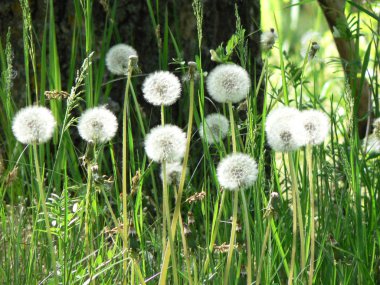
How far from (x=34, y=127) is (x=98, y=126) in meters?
0.17

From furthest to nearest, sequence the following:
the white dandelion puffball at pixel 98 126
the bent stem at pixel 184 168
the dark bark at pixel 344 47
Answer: the dark bark at pixel 344 47
the white dandelion puffball at pixel 98 126
the bent stem at pixel 184 168

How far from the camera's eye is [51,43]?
91.6 inches

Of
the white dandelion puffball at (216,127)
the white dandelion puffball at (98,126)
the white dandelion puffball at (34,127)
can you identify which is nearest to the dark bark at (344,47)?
the white dandelion puffball at (216,127)

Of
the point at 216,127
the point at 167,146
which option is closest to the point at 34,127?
the point at 167,146

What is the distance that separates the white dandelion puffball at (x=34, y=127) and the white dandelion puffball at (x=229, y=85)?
35cm

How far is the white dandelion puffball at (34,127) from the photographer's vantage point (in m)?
1.63

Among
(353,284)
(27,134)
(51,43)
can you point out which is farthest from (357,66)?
(27,134)

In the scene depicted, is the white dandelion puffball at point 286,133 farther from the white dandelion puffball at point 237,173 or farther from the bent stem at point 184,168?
the bent stem at point 184,168

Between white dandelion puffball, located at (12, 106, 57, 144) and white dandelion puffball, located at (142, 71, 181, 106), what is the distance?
223mm

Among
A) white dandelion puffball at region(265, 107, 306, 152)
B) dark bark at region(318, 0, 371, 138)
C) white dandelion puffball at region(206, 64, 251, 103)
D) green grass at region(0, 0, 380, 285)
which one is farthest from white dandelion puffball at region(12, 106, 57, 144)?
dark bark at region(318, 0, 371, 138)

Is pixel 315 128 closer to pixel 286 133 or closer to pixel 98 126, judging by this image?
pixel 286 133

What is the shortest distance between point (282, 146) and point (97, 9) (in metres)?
1.67

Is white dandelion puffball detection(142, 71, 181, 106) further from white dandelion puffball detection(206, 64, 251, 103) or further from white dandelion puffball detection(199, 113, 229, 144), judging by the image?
white dandelion puffball detection(199, 113, 229, 144)

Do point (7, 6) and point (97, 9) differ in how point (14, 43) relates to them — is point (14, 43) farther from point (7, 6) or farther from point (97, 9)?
point (97, 9)
